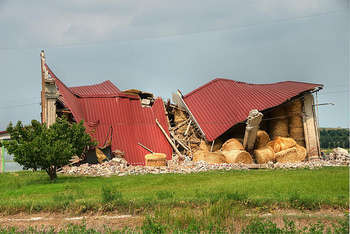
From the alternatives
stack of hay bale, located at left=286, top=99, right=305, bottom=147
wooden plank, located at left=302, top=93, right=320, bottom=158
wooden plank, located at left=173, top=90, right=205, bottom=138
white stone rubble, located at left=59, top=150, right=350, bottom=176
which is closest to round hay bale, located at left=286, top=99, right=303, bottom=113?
stack of hay bale, located at left=286, top=99, right=305, bottom=147

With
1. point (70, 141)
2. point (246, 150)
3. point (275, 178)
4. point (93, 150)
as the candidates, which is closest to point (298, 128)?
point (246, 150)

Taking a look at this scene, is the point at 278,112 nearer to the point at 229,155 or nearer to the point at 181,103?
the point at 229,155

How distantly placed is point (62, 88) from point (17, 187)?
11.7m

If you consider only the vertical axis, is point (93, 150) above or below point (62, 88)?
below

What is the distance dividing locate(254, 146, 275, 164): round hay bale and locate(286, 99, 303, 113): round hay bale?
4.45 metres

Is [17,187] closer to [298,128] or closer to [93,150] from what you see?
[93,150]

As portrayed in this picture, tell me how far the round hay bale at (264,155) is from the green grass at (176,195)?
8.44 meters

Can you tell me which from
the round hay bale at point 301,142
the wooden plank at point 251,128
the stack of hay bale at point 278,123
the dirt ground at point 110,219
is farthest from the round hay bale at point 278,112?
the dirt ground at point 110,219

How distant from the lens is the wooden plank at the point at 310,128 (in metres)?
26.2

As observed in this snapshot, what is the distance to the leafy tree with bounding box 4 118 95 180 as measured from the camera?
55.6ft

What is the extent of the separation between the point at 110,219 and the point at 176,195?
284 cm

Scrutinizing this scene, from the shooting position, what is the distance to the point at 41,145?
55.9 feet

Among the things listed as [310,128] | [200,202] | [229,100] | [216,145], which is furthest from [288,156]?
[200,202]

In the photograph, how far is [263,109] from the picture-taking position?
26156mm
